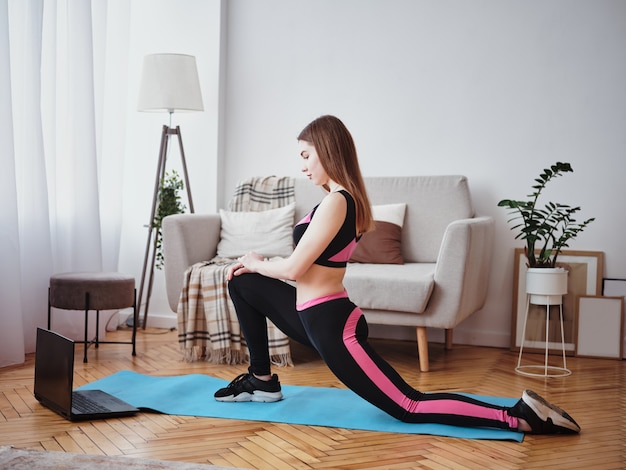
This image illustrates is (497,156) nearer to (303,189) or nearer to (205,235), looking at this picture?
(303,189)

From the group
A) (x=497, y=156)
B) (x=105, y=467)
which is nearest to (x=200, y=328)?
(x=105, y=467)

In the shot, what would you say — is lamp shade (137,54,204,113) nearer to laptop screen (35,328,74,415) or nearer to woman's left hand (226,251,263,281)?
woman's left hand (226,251,263,281)

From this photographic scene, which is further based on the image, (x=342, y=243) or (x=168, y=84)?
(x=168, y=84)

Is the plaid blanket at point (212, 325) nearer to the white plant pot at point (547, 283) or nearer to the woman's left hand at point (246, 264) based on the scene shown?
the woman's left hand at point (246, 264)

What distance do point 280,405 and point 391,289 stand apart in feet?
2.86

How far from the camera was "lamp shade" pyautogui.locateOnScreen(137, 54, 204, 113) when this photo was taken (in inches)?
170

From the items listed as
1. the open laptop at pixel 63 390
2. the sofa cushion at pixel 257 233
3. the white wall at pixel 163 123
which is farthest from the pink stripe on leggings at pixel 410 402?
the white wall at pixel 163 123

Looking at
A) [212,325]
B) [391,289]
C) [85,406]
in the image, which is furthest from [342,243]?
[212,325]

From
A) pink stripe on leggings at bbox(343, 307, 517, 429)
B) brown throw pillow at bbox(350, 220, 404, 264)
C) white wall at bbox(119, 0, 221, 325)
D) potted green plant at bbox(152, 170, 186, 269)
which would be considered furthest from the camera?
white wall at bbox(119, 0, 221, 325)

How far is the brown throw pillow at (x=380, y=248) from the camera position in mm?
3971

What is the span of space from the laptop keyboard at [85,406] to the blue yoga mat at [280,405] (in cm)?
15

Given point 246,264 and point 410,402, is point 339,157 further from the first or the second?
point 410,402

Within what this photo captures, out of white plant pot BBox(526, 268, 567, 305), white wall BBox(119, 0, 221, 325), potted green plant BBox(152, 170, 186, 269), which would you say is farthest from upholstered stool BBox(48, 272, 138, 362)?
white plant pot BBox(526, 268, 567, 305)

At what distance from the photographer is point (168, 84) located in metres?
4.33
